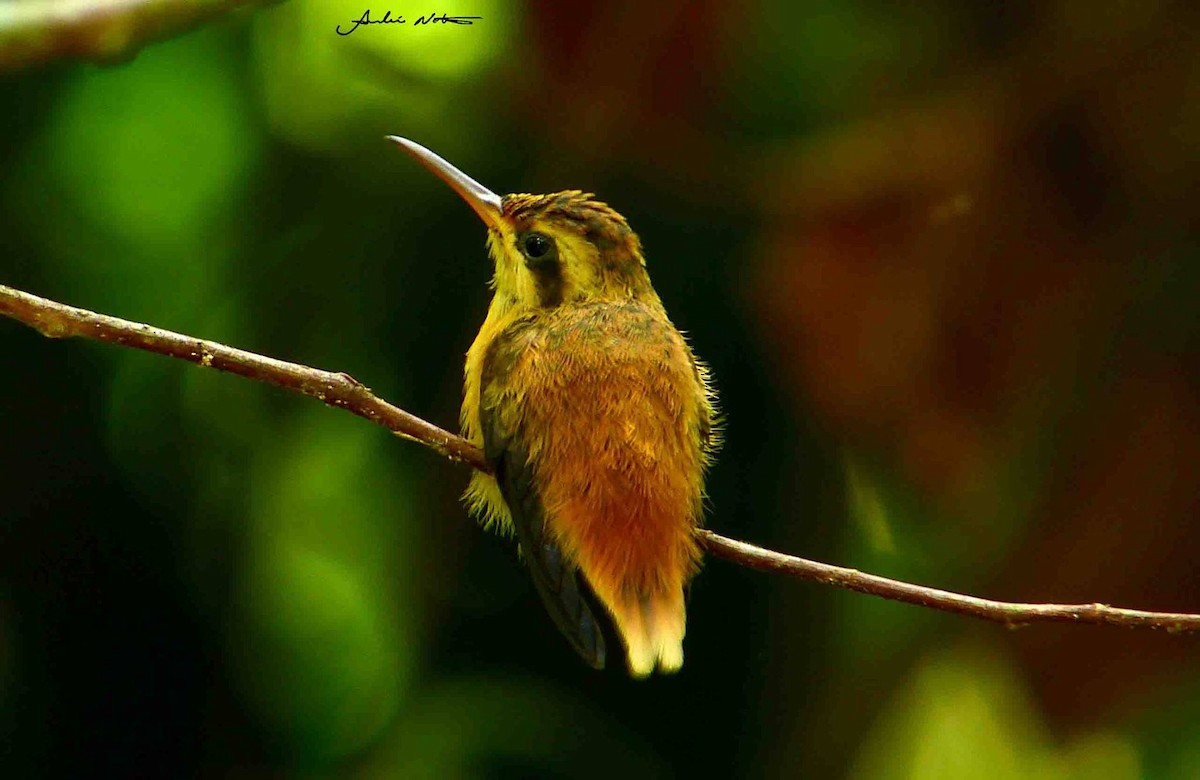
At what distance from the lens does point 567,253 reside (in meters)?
1.97

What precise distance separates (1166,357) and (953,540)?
46 cm

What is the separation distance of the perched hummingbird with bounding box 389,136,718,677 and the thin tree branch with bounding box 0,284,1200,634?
0.18 meters

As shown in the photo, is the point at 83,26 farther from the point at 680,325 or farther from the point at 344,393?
the point at 680,325

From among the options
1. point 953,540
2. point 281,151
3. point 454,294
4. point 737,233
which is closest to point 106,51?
point 281,151

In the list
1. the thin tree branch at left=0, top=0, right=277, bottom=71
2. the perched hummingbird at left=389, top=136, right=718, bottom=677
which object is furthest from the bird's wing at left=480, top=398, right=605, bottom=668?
the thin tree branch at left=0, top=0, right=277, bottom=71

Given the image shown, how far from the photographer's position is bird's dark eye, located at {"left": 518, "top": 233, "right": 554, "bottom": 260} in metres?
1.98

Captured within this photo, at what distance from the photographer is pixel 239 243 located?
2.12 meters

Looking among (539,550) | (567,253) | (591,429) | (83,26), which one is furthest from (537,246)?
(83,26)

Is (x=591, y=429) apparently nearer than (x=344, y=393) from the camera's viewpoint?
No

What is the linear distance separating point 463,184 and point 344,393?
58cm

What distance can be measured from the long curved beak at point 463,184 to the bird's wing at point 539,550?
340 millimetres

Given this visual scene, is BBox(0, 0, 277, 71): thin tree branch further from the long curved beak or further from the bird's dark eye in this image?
the bird's dark eye
